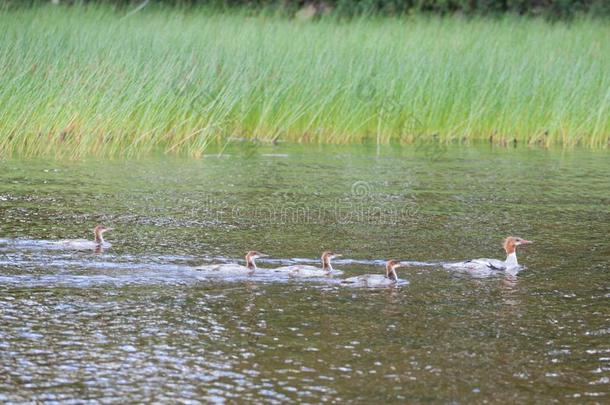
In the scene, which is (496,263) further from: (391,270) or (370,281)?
(370,281)

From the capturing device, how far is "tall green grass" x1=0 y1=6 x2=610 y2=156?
1588cm

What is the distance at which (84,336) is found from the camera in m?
7.54

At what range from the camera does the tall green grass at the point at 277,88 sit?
1588 centimetres

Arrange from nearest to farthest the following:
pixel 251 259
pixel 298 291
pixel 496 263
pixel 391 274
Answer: pixel 298 291, pixel 391 274, pixel 251 259, pixel 496 263

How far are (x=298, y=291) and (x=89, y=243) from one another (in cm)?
224

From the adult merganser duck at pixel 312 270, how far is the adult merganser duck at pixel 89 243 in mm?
1748

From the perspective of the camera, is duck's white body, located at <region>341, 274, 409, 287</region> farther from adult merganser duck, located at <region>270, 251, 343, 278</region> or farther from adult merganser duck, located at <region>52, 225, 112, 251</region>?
adult merganser duck, located at <region>52, 225, 112, 251</region>

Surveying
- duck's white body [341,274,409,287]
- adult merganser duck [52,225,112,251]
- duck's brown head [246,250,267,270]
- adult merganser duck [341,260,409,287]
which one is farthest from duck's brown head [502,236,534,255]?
adult merganser duck [52,225,112,251]

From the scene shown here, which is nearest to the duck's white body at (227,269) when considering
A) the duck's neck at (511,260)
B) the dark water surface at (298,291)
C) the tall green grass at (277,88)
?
the dark water surface at (298,291)

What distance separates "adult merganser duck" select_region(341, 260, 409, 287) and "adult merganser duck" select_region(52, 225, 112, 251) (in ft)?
7.80

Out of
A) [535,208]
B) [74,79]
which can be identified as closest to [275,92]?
[74,79]

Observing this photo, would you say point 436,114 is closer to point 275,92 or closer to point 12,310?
point 275,92

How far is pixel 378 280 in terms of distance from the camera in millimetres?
9234

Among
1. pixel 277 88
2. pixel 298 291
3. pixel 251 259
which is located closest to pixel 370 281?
pixel 298 291
